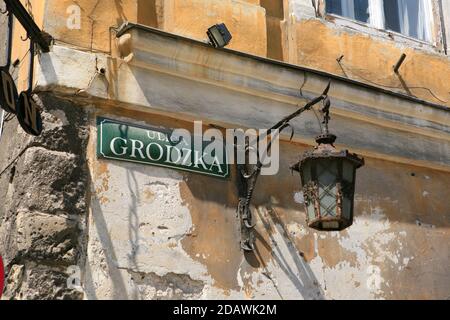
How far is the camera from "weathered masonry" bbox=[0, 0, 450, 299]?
513 cm

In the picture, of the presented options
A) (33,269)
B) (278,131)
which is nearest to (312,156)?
(278,131)

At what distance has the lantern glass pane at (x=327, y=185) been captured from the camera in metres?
5.12

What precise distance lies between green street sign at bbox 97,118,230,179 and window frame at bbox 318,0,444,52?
5.39ft

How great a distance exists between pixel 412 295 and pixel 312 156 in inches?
62.9

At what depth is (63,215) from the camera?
16.7ft

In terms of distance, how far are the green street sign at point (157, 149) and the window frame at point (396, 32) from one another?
1.64m

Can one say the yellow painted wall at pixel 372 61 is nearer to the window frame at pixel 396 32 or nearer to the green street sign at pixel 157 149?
the window frame at pixel 396 32

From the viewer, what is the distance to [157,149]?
548 cm

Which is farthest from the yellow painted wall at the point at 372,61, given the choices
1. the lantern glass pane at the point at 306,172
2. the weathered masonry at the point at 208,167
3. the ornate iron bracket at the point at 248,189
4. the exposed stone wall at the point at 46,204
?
the exposed stone wall at the point at 46,204

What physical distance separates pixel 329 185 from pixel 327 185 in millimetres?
12

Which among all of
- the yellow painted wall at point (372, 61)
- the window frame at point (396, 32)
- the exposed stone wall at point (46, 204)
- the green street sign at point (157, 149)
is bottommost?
the exposed stone wall at point (46, 204)

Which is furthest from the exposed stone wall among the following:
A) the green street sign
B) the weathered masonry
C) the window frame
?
the window frame
